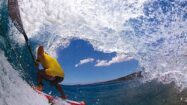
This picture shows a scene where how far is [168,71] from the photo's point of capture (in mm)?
29047

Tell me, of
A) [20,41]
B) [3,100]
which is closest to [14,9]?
[20,41]

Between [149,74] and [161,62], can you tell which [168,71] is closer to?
[161,62]

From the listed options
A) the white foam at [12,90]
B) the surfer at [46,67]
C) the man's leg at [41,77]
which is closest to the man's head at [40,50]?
the surfer at [46,67]

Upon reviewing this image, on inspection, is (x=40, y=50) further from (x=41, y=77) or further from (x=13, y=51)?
(x=13, y=51)

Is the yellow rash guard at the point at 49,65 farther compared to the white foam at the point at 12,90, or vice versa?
the yellow rash guard at the point at 49,65

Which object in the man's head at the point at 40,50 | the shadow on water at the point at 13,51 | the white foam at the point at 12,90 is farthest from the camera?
the shadow on water at the point at 13,51

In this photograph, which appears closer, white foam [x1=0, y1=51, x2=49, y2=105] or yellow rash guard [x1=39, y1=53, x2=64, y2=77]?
white foam [x1=0, y1=51, x2=49, y2=105]

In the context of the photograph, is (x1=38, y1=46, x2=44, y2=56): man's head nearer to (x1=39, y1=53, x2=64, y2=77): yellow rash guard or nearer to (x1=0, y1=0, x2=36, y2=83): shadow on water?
→ (x1=39, y1=53, x2=64, y2=77): yellow rash guard

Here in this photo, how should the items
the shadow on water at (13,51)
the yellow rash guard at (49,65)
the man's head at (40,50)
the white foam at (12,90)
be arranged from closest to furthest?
the white foam at (12,90)
the man's head at (40,50)
the yellow rash guard at (49,65)
the shadow on water at (13,51)

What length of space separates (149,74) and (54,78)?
22.1 metres

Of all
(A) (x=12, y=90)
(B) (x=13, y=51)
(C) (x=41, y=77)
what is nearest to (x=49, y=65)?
(C) (x=41, y=77)

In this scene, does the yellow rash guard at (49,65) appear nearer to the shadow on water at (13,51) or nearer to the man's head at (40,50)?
the man's head at (40,50)

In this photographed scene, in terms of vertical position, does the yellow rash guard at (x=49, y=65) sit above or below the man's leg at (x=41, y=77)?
above

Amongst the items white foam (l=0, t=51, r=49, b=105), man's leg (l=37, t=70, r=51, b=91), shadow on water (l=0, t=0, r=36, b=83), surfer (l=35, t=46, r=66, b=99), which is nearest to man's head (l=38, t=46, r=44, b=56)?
surfer (l=35, t=46, r=66, b=99)
